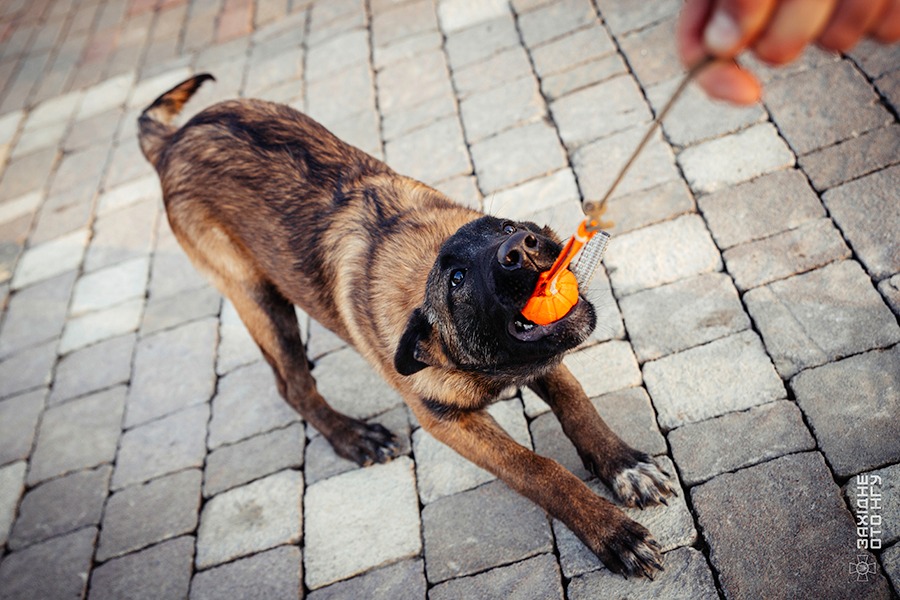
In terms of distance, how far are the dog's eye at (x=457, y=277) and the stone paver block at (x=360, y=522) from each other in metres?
1.40

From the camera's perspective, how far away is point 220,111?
3906 millimetres

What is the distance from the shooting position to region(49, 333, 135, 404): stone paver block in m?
4.88

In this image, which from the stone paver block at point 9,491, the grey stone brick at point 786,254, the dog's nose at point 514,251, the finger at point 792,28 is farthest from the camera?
the stone paver block at point 9,491

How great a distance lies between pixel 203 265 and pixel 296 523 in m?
1.67

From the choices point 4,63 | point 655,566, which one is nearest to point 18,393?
point 655,566

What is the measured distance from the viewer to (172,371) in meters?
4.73

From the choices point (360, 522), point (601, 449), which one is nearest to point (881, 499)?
point (601, 449)

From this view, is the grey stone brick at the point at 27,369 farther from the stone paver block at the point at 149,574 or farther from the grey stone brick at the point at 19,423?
the stone paver block at the point at 149,574

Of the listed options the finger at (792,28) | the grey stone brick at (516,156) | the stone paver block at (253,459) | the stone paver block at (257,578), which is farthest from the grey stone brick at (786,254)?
the stone paver block at (257,578)

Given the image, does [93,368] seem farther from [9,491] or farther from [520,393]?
[520,393]

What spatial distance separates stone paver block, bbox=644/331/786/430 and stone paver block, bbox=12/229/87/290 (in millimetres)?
5126

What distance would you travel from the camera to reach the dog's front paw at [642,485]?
10.0ft

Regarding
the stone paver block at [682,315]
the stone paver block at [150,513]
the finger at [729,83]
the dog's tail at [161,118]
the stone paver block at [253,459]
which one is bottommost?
the stone paver block at [150,513]

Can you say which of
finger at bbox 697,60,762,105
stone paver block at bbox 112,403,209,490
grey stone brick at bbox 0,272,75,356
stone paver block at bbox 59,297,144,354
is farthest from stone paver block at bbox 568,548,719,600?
grey stone brick at bbox 0,272,75,356
